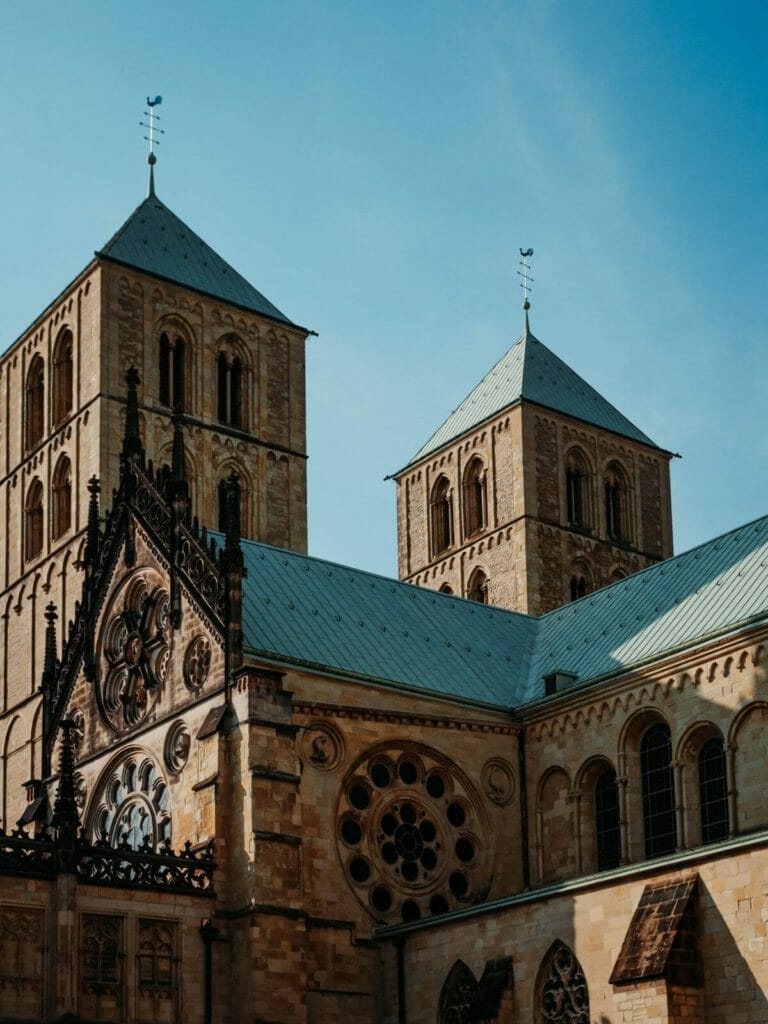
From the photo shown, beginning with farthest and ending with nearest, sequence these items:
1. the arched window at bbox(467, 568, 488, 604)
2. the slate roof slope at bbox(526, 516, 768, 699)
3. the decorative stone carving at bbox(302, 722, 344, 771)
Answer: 1. the arched window at bbox(467, 568, 488, 604)
2. the slate roof slope at bbox(526, 516, 768, 699)
3. the decorative stone carving at bbox(302, 722, 344, 771)

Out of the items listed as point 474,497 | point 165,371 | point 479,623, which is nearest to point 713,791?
point 479,623

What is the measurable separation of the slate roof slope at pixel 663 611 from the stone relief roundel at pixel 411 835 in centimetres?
481

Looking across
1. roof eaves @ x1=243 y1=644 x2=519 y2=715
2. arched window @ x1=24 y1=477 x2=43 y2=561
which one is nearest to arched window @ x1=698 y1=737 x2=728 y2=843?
roof eaves @ x1=243 y1=644 x2=519 y2=715

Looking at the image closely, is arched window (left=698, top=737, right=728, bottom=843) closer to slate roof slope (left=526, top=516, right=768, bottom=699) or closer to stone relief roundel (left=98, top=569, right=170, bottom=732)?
slate roof slope (left=526, top=516, right=768, bottom=699)

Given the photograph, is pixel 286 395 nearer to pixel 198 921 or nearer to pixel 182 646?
pixel 182 646

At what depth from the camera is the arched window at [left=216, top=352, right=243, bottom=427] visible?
78625mm

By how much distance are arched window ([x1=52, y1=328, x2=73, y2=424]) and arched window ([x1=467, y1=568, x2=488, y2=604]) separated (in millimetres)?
17633

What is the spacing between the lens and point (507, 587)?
75500 millimetres

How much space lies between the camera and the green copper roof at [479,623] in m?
48.7

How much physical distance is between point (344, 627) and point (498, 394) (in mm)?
29862

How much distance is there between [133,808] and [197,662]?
15.3 ft

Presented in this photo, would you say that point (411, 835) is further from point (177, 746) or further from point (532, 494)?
point (532, 494)

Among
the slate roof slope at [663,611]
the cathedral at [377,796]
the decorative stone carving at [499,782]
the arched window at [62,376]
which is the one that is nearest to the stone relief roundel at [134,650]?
the cathedral at [377,796]

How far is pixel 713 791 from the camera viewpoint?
4575cm
